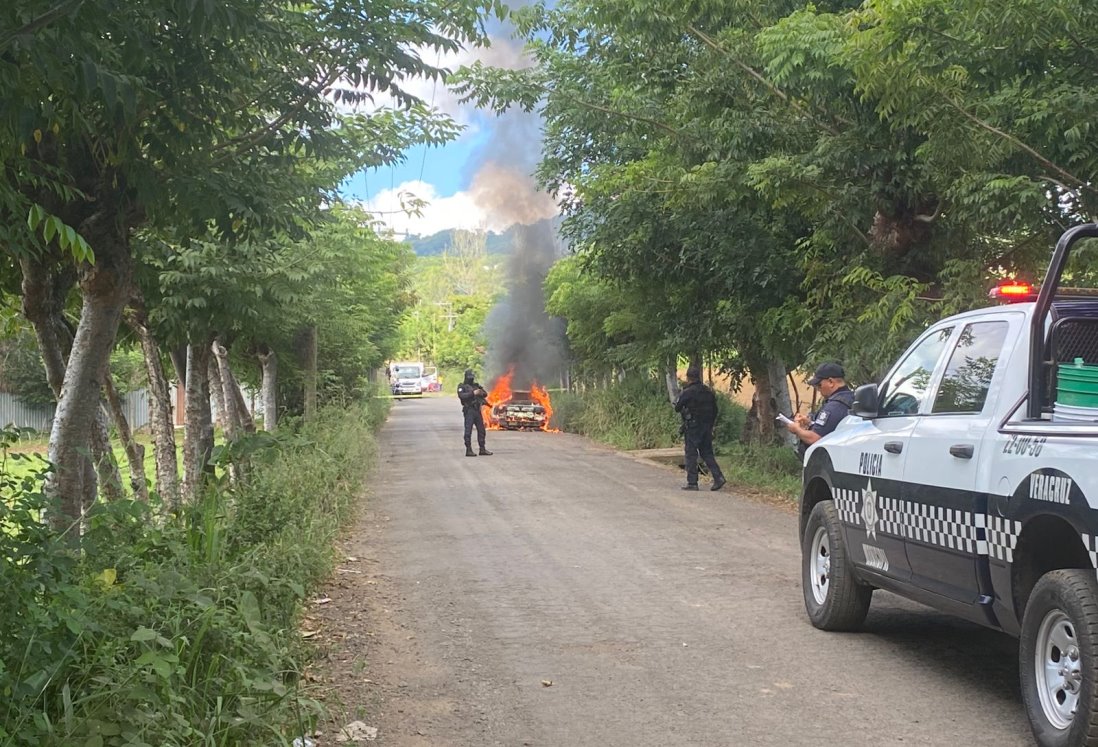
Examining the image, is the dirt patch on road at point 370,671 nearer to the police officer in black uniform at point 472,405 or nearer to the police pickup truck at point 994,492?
the police pickup truck at point 994,492

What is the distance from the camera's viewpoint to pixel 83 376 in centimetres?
873

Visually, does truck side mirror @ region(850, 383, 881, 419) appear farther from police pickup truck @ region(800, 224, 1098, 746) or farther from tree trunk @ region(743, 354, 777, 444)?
tree trunk @ region(743, 354, 777, 444)

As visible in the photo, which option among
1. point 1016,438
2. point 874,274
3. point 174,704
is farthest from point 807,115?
point 174,704

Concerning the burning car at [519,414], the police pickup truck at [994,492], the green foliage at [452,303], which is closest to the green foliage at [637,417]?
the burning car at [519,414]

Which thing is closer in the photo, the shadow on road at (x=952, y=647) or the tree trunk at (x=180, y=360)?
the shadow on road at (x=952, y=647)

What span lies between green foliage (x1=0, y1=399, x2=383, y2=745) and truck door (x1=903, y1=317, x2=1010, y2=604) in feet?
10.1

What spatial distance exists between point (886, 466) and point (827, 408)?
2235 mm

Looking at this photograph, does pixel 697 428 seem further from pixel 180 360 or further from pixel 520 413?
pixel 520 413

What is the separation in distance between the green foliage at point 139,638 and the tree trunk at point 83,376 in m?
1.44

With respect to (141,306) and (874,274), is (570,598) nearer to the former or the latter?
(874,274)

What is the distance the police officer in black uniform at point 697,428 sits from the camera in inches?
664

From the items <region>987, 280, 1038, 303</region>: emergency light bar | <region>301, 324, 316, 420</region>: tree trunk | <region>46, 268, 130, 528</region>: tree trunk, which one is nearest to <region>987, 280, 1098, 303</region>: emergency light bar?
<region>987, 280, 1038, 303</region>: emergency light bar

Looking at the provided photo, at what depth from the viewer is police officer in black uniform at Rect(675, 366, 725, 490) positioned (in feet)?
55.4

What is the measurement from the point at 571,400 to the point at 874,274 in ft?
78.4
